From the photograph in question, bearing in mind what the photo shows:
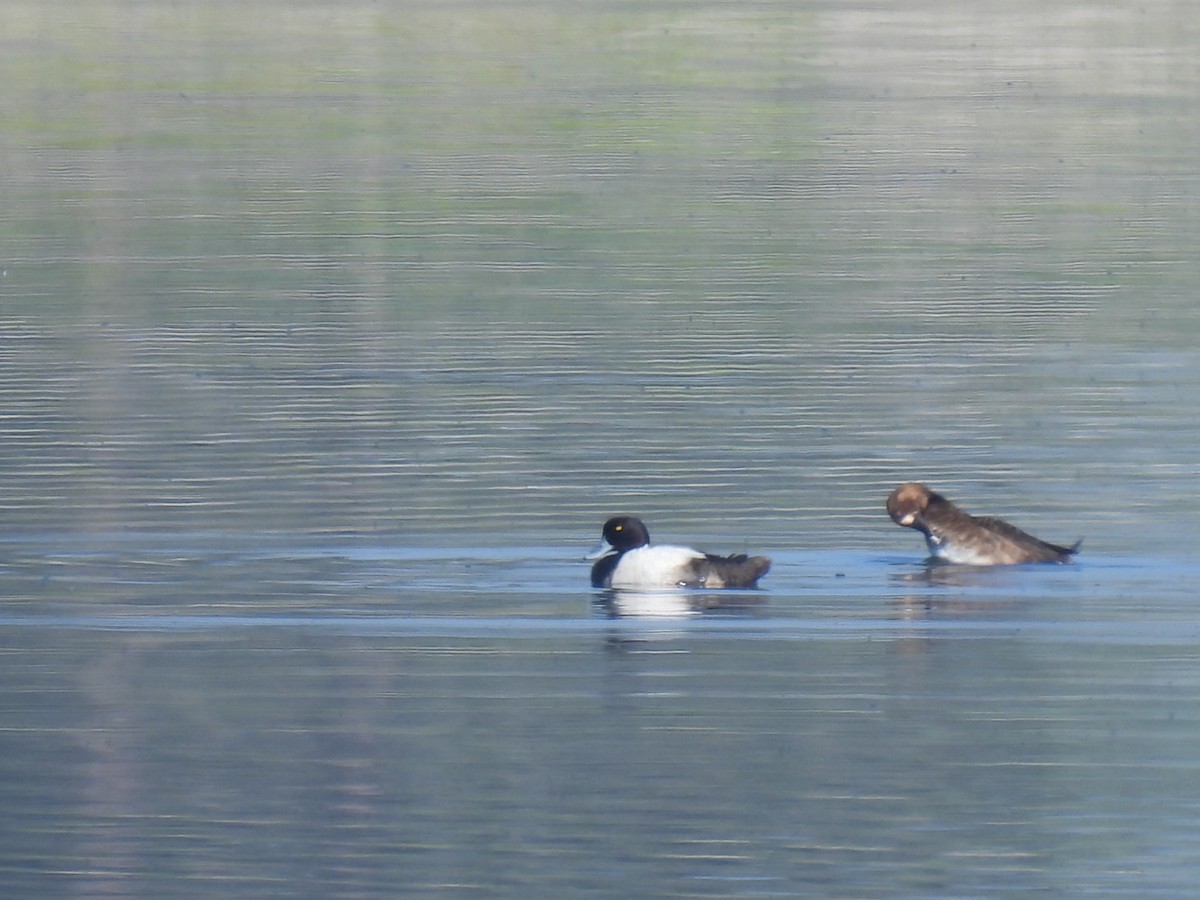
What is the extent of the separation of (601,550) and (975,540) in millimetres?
1588

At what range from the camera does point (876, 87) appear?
3744 centimetres

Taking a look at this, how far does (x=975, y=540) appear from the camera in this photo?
1270 centimetres

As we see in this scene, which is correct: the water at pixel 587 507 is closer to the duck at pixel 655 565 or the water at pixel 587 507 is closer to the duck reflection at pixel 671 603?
the duck reflection at pixel 671 603

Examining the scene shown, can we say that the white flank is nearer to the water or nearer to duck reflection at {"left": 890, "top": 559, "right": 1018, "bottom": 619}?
the water

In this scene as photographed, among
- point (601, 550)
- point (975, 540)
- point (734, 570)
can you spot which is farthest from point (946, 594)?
point (601, 550)

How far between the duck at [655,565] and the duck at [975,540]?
99 centimetres

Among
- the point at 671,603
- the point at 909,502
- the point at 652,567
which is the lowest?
the point at 671,603

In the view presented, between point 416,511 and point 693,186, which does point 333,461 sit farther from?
point 693,186

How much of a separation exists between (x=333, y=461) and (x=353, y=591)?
9.67 feet

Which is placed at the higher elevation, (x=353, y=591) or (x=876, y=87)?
(x=876, y=87)

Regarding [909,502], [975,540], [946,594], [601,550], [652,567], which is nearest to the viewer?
[946,594]

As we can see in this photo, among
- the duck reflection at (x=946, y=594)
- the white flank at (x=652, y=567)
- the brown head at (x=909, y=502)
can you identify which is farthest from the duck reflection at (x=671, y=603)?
the brown head at (x=909, y=502)

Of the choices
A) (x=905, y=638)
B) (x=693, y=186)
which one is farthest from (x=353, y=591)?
(x=693, y=186)

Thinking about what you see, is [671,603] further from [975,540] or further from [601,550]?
[975,540]
